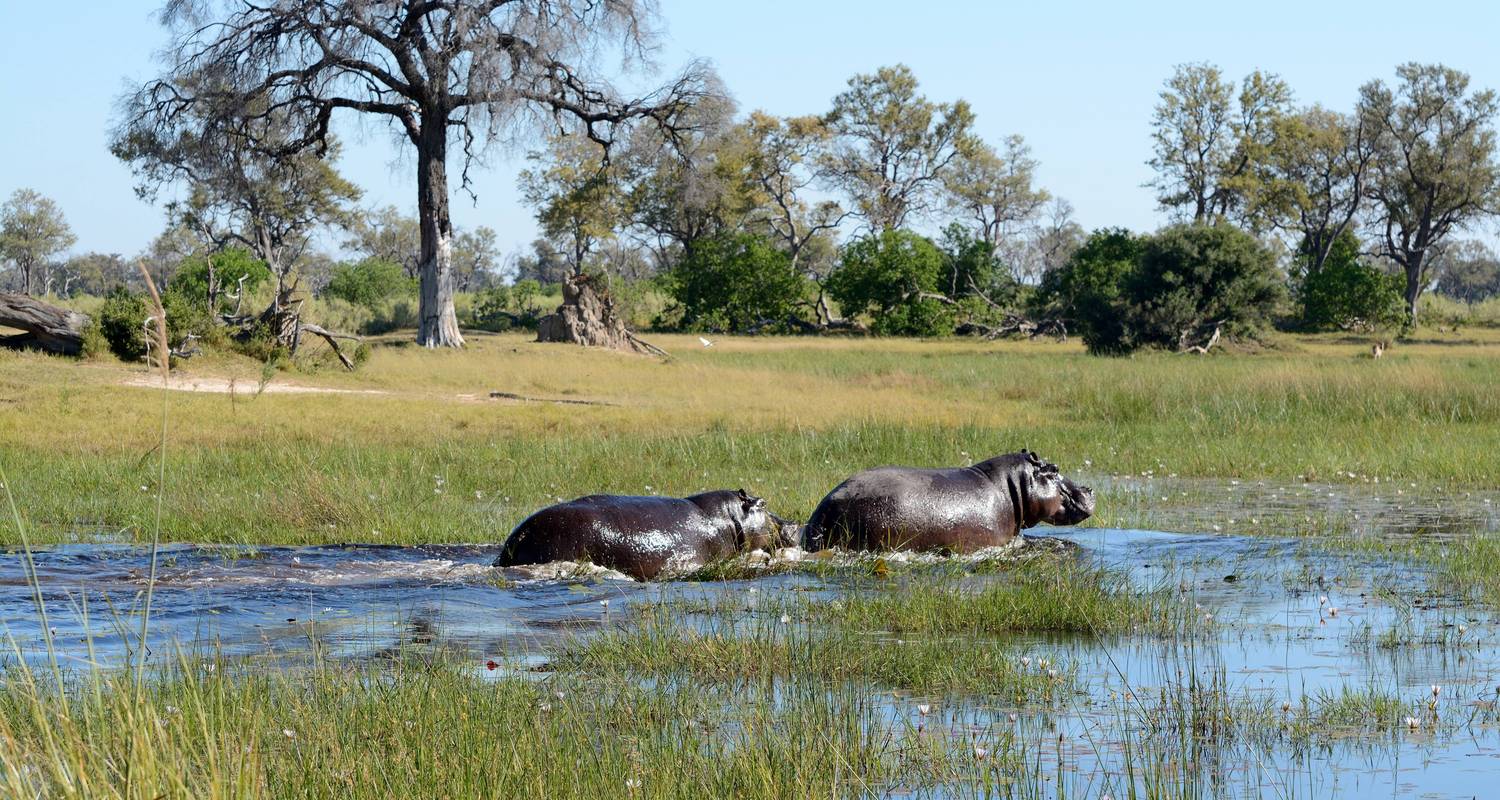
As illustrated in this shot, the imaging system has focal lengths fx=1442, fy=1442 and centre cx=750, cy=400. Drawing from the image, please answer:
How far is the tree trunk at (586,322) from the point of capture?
1173 inches

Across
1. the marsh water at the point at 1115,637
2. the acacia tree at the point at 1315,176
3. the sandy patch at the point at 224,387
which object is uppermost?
the acacia tree at the point at 1315,176

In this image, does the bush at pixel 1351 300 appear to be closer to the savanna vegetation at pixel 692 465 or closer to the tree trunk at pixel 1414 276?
the savanna vegetation at pixel 692 465

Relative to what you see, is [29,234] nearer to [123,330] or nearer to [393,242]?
[393,242]

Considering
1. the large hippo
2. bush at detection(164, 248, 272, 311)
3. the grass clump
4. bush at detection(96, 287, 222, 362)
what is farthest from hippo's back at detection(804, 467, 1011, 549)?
bush at detection(164, 248, 272, 311)

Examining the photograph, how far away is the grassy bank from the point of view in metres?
9.75

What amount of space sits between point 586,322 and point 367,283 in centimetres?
2307

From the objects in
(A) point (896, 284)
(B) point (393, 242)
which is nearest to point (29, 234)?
(B) point (393, 242)

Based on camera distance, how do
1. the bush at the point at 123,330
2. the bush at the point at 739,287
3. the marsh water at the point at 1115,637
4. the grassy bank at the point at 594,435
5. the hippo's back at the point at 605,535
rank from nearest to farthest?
the marsh water at the point at 1115,637 < the hippo's back at the point at 605,535 < the grassy bank at the point at 594,435 < the bush at the point at 123,330 < the bush at the point at 739,287

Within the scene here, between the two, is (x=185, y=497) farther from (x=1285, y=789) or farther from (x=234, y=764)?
(x=1285, y=789)

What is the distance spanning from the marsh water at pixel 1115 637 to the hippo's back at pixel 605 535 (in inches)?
5.9

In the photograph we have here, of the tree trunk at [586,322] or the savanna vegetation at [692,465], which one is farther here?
the tree trunk at [586,322]

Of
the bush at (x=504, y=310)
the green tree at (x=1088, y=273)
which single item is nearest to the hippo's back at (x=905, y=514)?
the green tree at (x=1088, y=273)

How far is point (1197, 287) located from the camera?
33.6m

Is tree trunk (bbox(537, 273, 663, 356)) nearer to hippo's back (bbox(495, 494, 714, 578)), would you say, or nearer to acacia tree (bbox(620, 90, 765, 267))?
acacia tree (bbox(620, 90, 765, 267))
